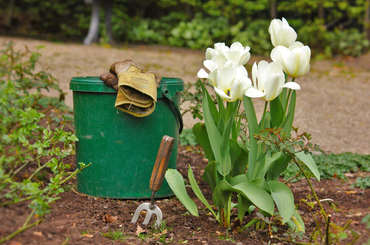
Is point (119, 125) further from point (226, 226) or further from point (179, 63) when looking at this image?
point (179, 63)

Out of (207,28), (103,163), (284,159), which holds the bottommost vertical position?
(103,163)

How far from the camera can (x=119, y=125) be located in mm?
2430

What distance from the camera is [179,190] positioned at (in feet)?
7.04

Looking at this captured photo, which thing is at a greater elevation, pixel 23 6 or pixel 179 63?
pixel 23 6

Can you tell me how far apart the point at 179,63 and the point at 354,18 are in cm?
626

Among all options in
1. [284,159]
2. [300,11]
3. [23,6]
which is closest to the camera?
[284,159]

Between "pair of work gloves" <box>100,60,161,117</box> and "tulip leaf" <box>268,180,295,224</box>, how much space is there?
2.82 ft

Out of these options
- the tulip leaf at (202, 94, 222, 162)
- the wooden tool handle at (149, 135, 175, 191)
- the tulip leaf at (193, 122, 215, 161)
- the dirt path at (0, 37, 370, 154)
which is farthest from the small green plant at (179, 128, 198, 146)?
the tulip leaf at (202, 94, 222, 162)

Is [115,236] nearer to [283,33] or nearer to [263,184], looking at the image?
[263,184]

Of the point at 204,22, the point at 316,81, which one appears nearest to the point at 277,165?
the point at 316,81

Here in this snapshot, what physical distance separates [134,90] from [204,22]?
9.94 metres

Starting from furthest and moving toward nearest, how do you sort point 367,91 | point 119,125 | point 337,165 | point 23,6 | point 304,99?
point 23,6, point 367,91, point 304,99, point 337,165, point 119,125

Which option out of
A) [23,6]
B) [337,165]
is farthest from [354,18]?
[23,6]

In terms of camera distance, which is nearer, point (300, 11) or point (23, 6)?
point (300, 11)
